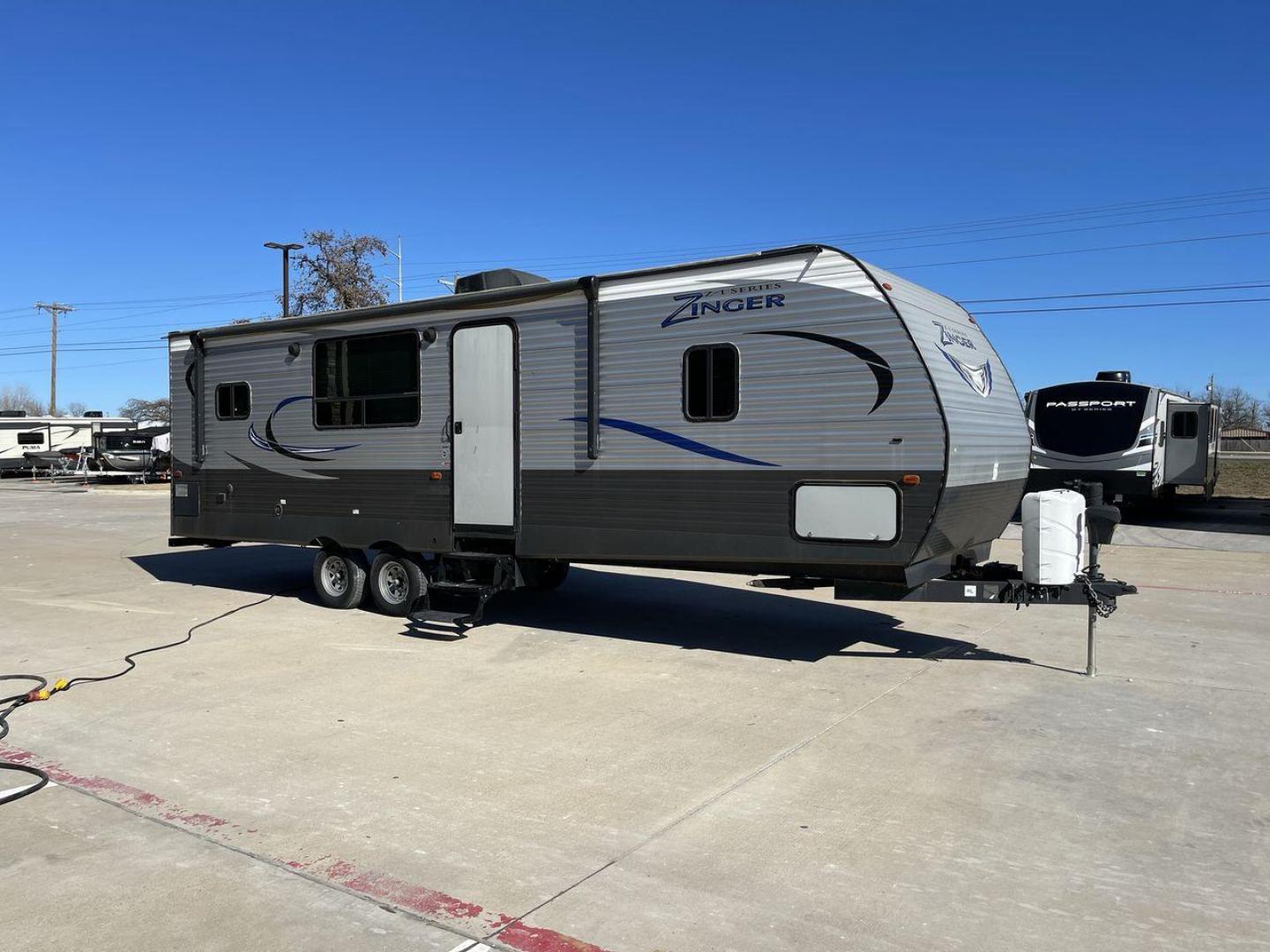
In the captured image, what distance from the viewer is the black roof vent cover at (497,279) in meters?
9.81

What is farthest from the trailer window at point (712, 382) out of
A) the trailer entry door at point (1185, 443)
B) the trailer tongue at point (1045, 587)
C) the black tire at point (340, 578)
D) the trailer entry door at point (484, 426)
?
the trailer entry door at point (1185, 443)

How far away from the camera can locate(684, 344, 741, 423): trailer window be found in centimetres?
791

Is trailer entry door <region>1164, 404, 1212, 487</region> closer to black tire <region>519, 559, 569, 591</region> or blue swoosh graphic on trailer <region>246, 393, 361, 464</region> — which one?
black tire <region>519, 559, 569, 591</region>

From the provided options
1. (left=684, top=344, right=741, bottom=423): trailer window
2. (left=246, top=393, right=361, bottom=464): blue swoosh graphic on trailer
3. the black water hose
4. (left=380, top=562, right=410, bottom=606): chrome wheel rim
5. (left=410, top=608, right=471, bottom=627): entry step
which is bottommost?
the black water hose

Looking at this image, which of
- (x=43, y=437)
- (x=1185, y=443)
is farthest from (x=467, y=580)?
(x=43, y=437)

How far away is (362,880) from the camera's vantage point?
4141mm

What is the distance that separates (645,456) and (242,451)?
5.60 m

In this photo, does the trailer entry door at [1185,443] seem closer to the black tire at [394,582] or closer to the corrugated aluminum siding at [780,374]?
the corrugated aluminum siding at [780,374]

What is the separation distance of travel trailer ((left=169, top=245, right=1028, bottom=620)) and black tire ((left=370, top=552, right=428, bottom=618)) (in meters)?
0.02

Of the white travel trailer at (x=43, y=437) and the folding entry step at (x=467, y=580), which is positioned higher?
the white travel trailer at (x=43, y=437)

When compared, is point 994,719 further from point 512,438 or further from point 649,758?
point 512,438

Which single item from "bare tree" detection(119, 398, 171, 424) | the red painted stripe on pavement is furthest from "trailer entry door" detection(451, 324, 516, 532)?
"bare tree" detection(119, 398, 171, 424)

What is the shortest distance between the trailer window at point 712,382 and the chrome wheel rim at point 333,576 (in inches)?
192

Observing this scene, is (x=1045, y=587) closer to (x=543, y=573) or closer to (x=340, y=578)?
(x=543, y=573)
